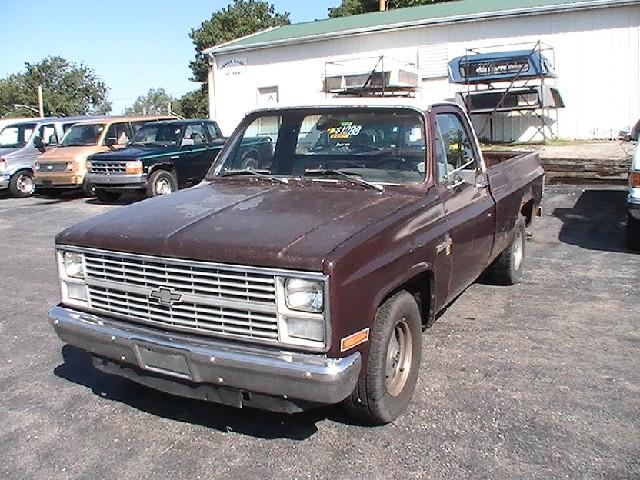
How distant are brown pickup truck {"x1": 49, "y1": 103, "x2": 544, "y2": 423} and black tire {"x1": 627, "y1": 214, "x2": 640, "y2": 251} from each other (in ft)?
12.2

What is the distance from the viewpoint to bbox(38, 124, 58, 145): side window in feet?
54.9

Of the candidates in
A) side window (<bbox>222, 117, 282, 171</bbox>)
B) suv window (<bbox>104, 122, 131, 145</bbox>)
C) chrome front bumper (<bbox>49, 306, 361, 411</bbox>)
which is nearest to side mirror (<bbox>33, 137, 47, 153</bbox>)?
suv window (<bbox>104, 122, 131, 145</bbox>)

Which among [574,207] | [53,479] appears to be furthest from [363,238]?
[574,207]

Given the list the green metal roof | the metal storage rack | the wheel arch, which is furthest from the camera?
the green metal roof

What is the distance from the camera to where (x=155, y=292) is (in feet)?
11.3

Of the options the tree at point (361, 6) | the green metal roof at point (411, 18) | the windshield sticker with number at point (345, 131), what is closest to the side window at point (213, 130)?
the green metal roof at point (411, 18)

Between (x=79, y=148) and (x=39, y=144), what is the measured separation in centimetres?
189

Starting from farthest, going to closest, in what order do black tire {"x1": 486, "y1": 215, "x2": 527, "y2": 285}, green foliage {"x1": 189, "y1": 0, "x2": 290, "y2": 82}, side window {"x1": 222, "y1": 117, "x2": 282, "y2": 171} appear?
green foliage {"x1": 189, "y1": 0, "x2": 290, "y2": 82}, black tire {"x1": 486, "y1": 215, "x2": 527, "y2": 285}, side window {"x1": 222, "y1": 117, "x2": 282, "y2": 171}

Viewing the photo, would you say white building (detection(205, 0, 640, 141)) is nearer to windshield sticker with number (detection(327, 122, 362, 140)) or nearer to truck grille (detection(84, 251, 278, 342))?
windshield sticker with number (detection(327, 122, 362, 140))

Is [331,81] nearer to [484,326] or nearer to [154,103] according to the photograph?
[484,326]

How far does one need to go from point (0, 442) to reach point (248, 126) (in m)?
2.78

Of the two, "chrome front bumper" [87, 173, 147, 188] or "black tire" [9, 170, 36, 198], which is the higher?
"chrome front bumper" [87, 173, 147, 188]

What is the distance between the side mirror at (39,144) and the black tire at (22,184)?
26.3 inches

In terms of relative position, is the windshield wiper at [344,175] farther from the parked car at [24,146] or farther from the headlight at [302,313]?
the parked car at [24,146]
